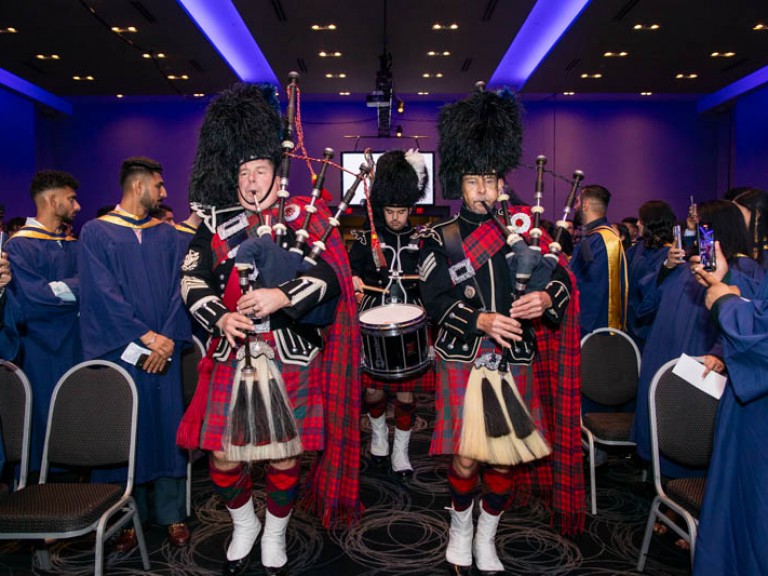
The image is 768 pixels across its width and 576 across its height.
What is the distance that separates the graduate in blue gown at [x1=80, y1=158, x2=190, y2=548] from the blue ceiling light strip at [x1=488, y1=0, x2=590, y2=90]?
5.68 m

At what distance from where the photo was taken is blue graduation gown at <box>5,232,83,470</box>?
3.13 metres

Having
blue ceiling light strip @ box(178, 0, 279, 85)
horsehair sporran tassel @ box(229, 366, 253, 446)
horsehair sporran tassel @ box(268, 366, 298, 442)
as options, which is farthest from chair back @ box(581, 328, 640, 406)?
blue ceiling light strip @ box(178, 0, 279, 85)

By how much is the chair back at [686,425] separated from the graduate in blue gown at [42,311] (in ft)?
9.62

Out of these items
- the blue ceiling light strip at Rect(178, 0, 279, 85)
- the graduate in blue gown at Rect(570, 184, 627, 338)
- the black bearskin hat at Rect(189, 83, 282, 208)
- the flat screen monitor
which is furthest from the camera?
the flat screen monitor

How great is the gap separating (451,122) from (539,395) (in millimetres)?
1277

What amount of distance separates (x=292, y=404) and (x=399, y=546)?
97 cm

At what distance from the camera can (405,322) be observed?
113 inches

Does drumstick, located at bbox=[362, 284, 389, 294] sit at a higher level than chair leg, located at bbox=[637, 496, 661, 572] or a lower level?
higher

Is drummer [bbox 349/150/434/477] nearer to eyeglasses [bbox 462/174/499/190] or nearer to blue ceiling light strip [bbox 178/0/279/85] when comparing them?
eyeglasses [bbox 462/174/499/190]

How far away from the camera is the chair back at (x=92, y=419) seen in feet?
8.04

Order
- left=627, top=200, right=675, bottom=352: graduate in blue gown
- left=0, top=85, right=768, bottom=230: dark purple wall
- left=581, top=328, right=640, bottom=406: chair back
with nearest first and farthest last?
left=581, top=328, right=640, bottom=406: chair back
left=627, top=200, right=675, bottom=352: graduate in blue gown
left=0, top=85, right=768, bottom=230: dark purple wall

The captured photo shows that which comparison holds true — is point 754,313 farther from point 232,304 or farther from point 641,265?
point 641,265

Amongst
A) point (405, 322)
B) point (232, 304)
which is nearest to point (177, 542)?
point (232, 304)

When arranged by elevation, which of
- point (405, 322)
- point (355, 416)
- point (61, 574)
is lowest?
point (61, 574)
